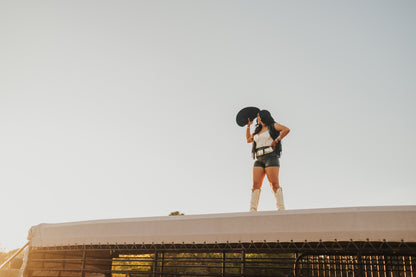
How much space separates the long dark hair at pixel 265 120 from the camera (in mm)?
6340

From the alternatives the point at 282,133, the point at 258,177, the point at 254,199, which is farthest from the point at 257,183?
the point at 282,133

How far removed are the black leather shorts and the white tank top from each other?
0.66ft

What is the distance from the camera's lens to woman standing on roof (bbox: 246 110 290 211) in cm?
584

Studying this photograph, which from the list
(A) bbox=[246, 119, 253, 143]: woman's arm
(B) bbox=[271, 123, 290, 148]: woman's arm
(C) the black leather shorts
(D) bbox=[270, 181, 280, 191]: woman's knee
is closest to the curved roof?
(D) bbox=[270, 181, 280, 191]: woman's knee

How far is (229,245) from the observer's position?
4766 millimetres

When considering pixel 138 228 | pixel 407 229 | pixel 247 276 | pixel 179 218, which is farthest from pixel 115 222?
pixel 407 229

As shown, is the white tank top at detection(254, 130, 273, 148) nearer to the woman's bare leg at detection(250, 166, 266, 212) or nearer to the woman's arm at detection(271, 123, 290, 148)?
the woman's arm at detection(271, 123, 290, 148)

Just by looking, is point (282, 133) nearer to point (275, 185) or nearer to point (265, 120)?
point (265, 120)

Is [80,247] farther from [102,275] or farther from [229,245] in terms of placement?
[229,245]

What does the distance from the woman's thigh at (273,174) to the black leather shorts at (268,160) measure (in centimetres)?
7

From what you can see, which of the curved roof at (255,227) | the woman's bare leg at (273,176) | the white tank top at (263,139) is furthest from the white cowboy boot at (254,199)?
the curved roof at (255,227)

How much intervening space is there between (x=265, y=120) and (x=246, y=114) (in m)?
0.52

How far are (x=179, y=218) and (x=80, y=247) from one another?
231 cm

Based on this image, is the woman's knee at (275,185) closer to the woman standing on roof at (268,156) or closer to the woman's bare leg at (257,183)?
the woman standing on roof at (268,156)
